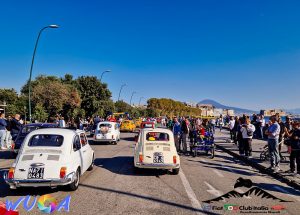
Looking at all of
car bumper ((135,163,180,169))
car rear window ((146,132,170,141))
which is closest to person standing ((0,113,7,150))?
car rear window ((146,132,170,141))

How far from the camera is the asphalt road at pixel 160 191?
263 inches

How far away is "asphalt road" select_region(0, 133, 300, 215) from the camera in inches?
263

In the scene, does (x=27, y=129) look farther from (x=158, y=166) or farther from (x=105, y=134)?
(x=158, y=166)

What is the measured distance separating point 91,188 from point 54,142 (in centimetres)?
163

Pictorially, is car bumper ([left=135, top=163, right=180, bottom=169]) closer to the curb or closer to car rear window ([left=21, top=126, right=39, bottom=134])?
the curb

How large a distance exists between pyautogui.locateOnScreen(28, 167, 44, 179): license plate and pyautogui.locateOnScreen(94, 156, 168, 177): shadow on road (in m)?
3.43

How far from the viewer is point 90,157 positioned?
10.5m

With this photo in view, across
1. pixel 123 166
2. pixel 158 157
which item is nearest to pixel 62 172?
pixel 158 157

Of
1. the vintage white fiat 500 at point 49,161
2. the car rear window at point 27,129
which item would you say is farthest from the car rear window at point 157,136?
the car rear window at point 27,129

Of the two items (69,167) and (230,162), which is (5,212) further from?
(230,162)

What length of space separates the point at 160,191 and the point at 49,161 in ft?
9.61

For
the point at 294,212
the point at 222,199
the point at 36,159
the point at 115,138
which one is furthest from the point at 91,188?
the point at 115,138

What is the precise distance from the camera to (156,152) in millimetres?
10352

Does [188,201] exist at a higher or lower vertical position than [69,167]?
lower
